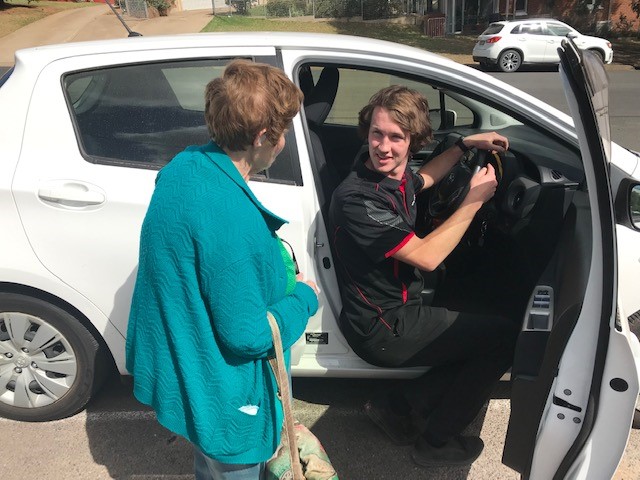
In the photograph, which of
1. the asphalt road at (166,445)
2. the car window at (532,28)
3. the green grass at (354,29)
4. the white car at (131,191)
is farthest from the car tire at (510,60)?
the asphalt road at (166,445)

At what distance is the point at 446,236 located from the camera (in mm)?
2191

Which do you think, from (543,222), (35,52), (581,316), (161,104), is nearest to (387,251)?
(581,316)

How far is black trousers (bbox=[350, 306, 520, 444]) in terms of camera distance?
91.7 inches

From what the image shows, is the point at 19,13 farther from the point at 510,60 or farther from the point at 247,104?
the point at 247,104

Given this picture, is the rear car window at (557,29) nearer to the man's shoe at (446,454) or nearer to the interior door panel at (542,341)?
the interior door panel at (542,341)

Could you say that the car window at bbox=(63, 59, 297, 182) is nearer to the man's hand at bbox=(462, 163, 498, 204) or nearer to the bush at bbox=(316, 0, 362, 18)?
the man's hand at bbox=(462, 163, 498, 204)

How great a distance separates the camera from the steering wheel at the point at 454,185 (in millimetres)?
2508

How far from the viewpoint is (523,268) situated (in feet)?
9.29

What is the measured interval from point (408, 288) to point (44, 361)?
1607 mm

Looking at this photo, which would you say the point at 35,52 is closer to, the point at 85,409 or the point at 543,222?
the point at 85,409

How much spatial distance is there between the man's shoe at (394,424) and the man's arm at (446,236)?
0.76 m

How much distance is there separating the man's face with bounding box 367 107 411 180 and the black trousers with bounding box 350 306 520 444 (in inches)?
23.3

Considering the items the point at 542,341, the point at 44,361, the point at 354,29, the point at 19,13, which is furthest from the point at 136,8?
the point at 542,341

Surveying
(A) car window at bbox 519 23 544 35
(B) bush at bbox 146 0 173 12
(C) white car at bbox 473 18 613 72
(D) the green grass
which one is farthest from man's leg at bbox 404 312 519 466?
(B) bush at bbox 146 0 173 12
